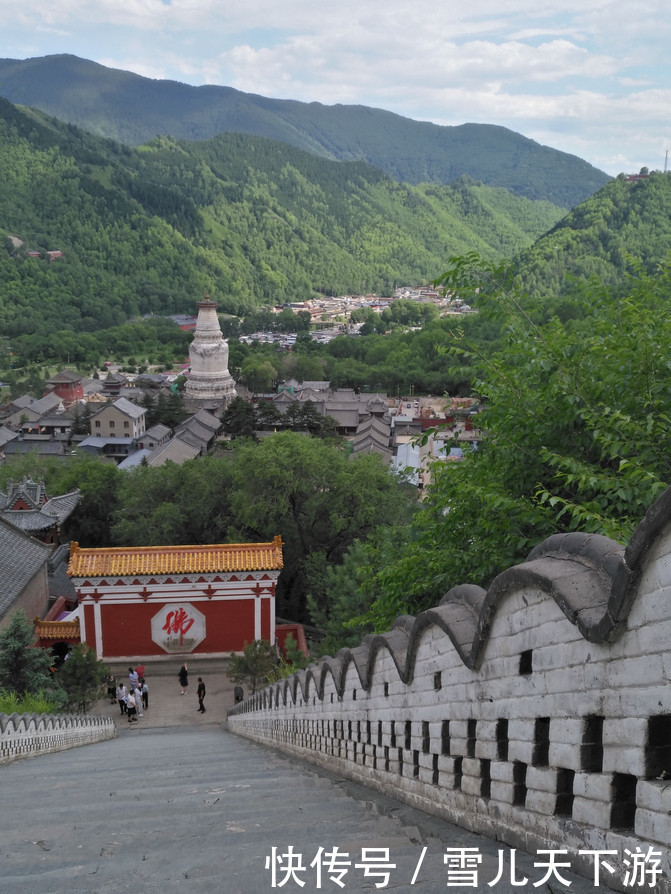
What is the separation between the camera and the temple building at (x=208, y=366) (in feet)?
192

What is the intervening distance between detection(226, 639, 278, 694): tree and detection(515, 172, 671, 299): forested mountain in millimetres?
72848

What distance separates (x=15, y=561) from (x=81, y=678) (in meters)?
6.40

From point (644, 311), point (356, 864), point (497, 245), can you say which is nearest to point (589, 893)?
point (356, 864)

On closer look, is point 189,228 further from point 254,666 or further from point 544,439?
point 544,439

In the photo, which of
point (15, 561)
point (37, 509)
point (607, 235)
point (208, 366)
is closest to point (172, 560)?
point (15, 561)

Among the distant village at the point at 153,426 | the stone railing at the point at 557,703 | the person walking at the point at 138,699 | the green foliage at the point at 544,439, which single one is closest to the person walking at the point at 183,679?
the person walking at the point at 138,699

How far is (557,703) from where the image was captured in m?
2.39

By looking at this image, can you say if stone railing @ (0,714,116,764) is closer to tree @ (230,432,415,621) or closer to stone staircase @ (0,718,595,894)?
stone staircase @ (0,718,595,894)

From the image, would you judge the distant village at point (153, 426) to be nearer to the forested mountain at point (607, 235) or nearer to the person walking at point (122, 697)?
the person walking at point (122, 697)

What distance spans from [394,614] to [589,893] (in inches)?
213

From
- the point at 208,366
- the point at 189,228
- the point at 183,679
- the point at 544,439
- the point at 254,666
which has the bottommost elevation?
the point at 183,679

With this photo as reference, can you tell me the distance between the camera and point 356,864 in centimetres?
248

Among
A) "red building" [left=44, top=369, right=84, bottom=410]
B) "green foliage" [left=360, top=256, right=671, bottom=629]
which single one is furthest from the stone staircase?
"red building" [left=44, top=369, right=84, bottom=410]

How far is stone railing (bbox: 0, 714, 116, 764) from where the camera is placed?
6.87 m
